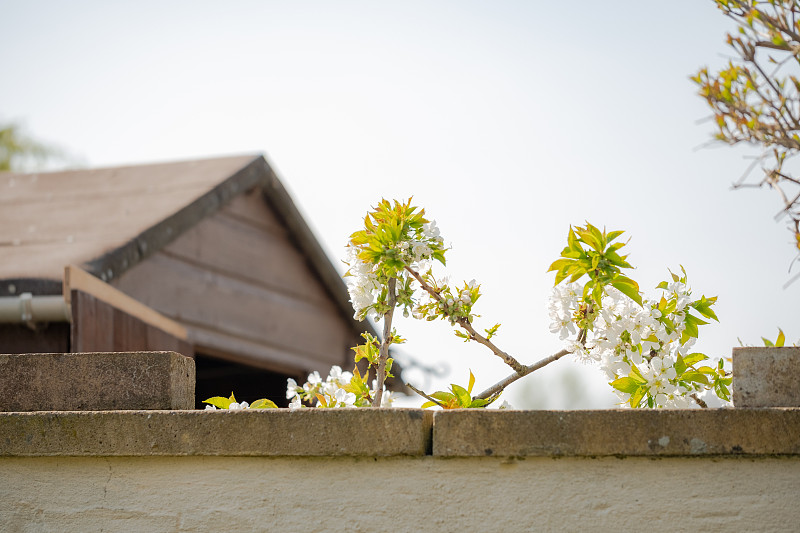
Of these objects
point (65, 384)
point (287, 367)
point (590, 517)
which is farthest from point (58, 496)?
point (287, 367)

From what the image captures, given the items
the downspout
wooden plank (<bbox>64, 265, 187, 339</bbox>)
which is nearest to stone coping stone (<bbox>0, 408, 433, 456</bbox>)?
wooden plank (<bbox>64, 265, 187, 339</bbox>)

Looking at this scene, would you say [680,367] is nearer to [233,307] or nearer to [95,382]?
[95,382]

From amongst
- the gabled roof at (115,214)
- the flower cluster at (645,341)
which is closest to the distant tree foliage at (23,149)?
the gabled roof at (115,214)

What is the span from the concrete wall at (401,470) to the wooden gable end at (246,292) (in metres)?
3.22

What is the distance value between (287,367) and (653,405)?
5.16 m

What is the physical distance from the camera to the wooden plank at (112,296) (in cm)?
408

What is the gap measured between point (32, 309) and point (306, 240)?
10.7 feet

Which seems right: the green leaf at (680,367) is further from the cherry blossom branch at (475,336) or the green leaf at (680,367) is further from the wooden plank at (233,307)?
the wooden plank at (233,307)

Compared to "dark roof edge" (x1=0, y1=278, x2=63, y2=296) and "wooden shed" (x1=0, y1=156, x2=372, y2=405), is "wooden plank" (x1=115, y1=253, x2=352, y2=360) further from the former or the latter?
"dark roof edge" (x1=0, y1=278, x2=63, y2=296)

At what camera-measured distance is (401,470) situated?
1.89m

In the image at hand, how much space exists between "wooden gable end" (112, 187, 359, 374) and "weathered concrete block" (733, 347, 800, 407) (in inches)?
161

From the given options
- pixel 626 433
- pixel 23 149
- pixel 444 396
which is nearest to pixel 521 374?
pixel 444 396

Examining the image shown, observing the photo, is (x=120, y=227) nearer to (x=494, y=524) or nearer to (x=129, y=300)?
(x=129, y=300)

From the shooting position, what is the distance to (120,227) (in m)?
5.22
